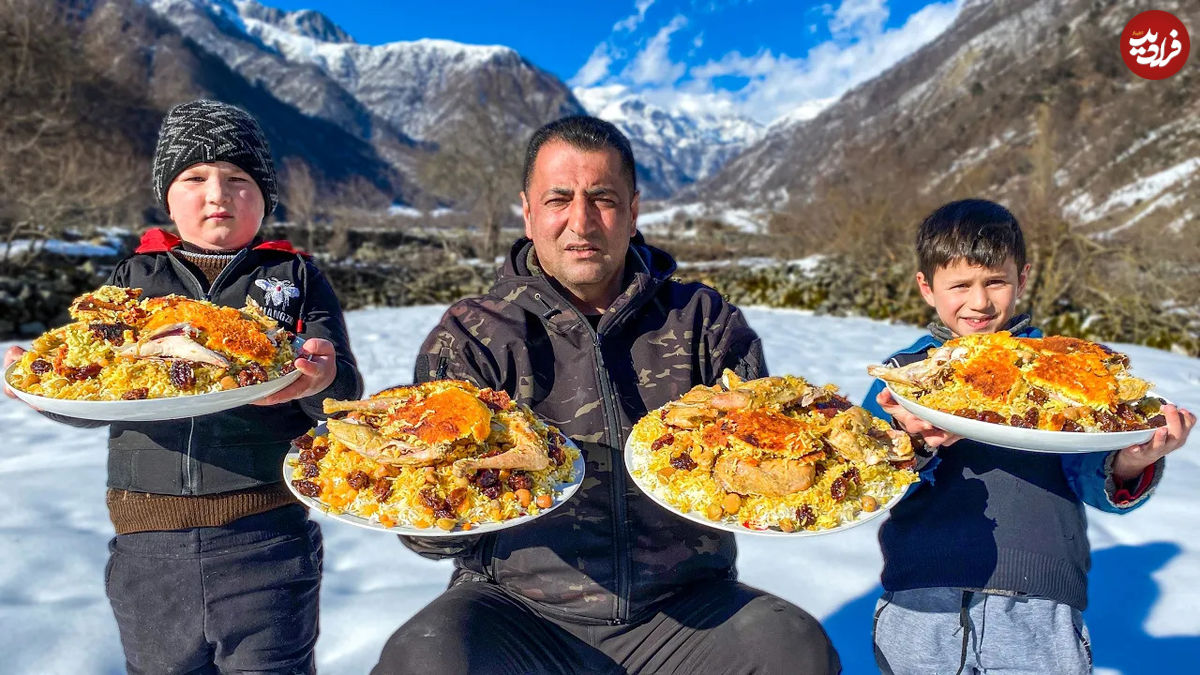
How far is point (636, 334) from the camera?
7.83 feet

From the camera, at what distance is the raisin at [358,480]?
67.7 inches

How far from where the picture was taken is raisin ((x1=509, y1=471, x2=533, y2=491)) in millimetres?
1739

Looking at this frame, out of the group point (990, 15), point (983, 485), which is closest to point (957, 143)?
point (990, 15)

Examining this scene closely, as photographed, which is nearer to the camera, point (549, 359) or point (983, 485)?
point (983, 485)

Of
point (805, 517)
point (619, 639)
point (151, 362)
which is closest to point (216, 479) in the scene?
point (151, 362)

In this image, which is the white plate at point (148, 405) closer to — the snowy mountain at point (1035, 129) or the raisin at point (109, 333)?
the raisin at point (109, 333)

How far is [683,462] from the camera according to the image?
187 cm

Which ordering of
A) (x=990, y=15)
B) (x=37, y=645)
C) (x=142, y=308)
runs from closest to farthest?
1. (x=142, y=308)
2. (x=37, y=645)
3. (x=990, y=15)

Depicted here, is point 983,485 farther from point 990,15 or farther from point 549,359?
point 990,15

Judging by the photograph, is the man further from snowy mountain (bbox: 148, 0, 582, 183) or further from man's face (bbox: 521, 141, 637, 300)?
snowy mountain (bbox: 148, 0, 582, 183)

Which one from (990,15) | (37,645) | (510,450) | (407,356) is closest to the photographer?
(510,450)

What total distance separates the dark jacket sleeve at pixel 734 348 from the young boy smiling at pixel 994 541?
0.50m

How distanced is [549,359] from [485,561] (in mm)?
715


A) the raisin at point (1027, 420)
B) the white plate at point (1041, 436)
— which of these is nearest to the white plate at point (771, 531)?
the white plate at point (1041, 436)
